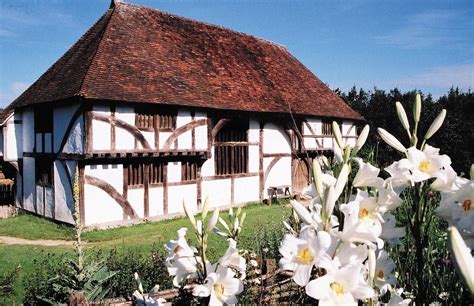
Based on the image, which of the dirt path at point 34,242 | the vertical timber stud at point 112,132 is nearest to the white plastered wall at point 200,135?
the vertical timber stud at point 112,132

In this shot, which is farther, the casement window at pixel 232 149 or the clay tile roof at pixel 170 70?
the casement window at pixel 232 149

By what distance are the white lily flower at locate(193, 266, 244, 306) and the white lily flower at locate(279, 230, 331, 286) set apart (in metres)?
0.34

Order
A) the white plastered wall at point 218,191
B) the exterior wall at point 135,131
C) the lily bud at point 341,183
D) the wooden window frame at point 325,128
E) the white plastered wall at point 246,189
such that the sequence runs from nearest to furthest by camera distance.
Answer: the lily bud at point 341,183 < the exterior wall at point 135,131 < the white plastered wall at point 218,191 < the white plastered wall at point 246,189 < the wooden window frame at point 325,128

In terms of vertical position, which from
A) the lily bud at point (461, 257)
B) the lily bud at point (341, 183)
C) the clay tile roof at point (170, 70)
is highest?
the clay tile roof at point (170, 70)

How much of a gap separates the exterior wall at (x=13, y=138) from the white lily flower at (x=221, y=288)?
61.3ft

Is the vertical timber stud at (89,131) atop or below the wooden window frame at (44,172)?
atop

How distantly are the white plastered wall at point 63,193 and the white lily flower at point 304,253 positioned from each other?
45.9 ft

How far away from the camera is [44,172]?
16234 mm

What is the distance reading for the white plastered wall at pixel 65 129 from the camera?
1361 centimetres

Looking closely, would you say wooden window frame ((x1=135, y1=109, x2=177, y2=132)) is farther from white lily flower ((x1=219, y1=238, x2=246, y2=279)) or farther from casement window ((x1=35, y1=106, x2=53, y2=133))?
white lily flower ((x1=219, y1=238, x2=246, y2=279))

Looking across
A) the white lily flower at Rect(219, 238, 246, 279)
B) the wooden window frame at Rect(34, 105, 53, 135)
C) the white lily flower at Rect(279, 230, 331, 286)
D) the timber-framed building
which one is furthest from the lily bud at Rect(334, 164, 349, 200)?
the wooden window frame at Rect(34, 105, 53, 135)

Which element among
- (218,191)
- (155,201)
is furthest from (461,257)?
(218,191)

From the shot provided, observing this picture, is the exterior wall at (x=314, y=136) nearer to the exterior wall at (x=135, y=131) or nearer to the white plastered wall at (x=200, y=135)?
the white plastered wall at (x=200, y=135)

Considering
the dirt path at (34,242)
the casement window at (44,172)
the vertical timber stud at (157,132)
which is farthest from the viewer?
the casement window at (44,172)
